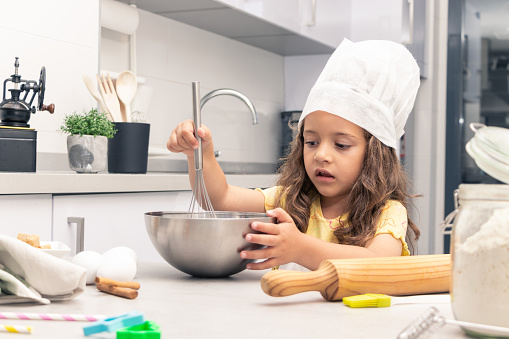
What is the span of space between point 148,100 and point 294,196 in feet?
3.33

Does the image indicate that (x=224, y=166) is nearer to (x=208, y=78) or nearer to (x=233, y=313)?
(x=208, y=78)

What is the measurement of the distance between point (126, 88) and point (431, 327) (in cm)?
171

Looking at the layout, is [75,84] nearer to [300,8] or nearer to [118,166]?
[118,166]

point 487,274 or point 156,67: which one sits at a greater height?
point 156,67

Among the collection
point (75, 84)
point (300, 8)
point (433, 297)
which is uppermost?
point (300, 8)

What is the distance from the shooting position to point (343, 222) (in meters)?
1.45

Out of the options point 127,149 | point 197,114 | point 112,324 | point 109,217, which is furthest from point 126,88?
point 112,324

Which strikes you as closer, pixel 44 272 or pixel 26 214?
pixel 44 272

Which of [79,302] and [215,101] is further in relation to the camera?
[215,101]

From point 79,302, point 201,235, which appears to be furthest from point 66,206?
point 79,302

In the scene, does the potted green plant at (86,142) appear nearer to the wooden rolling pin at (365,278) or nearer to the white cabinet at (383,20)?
the wooden rolling pin at (365,278)

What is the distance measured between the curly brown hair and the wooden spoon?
69 centimetres

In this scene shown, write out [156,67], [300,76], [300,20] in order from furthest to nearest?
[300,76] → [300,20] → [156,67]

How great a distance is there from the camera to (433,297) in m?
0.76
